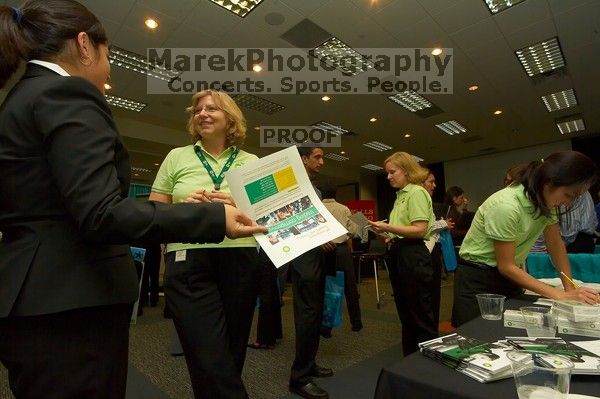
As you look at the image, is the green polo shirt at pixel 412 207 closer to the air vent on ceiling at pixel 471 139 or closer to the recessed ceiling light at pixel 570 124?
the recessed ceiling light at pixel 570 124

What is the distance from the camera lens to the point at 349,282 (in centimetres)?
349

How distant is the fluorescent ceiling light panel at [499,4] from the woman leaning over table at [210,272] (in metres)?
3.91

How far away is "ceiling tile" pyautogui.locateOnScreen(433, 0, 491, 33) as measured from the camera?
379 centimetres

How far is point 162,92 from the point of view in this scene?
5.70 m

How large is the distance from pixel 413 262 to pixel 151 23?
3.89m

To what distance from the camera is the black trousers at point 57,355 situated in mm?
590

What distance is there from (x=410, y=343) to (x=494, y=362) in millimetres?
1748

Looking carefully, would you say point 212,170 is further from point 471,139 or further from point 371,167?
point 371,167

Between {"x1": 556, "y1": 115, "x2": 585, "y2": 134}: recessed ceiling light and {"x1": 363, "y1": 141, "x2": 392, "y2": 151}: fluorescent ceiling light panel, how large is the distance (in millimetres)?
4022

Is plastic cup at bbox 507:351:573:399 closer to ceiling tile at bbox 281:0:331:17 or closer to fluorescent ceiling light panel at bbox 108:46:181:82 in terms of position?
ceiling tile at bbox 281:0:331:17

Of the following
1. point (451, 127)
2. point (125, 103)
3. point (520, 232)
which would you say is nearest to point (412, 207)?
point (520, 232)

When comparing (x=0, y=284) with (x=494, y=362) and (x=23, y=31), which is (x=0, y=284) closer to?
(x=23, y=31)

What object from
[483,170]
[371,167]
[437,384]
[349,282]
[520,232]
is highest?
[371,167]

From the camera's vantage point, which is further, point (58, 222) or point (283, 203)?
point (283, 203)
